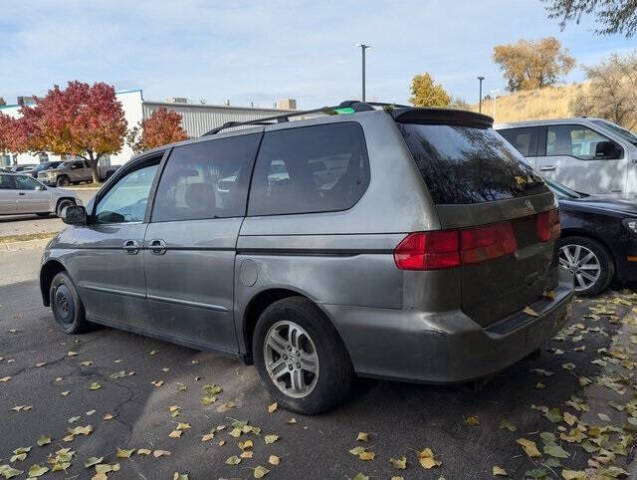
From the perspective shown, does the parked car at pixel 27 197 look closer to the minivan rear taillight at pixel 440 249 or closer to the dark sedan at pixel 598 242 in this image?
the dark sedan at pixel 598 242

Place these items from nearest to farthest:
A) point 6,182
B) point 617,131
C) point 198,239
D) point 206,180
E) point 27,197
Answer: point 198,239 < point 206,180 < point 617,131 < point 6,182 < point 27,197

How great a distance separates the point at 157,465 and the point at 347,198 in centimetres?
186

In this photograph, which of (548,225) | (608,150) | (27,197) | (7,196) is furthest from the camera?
(27,197)

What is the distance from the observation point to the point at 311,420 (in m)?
3.56

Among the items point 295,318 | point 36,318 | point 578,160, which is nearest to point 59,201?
point 36,318

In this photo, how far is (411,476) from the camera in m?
2.91

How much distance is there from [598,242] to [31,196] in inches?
676

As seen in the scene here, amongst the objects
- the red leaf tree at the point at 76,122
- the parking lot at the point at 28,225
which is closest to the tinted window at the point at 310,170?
the parking lot at the point at 28,225

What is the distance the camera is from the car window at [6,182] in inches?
689

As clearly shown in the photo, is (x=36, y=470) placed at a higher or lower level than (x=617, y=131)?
lower

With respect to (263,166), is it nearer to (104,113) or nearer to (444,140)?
(444,140)

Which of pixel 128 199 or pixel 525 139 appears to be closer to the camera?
pixel 128 199

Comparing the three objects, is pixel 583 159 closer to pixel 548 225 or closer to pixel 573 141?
pixel 573 141

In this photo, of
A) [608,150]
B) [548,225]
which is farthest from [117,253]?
[608,150]
